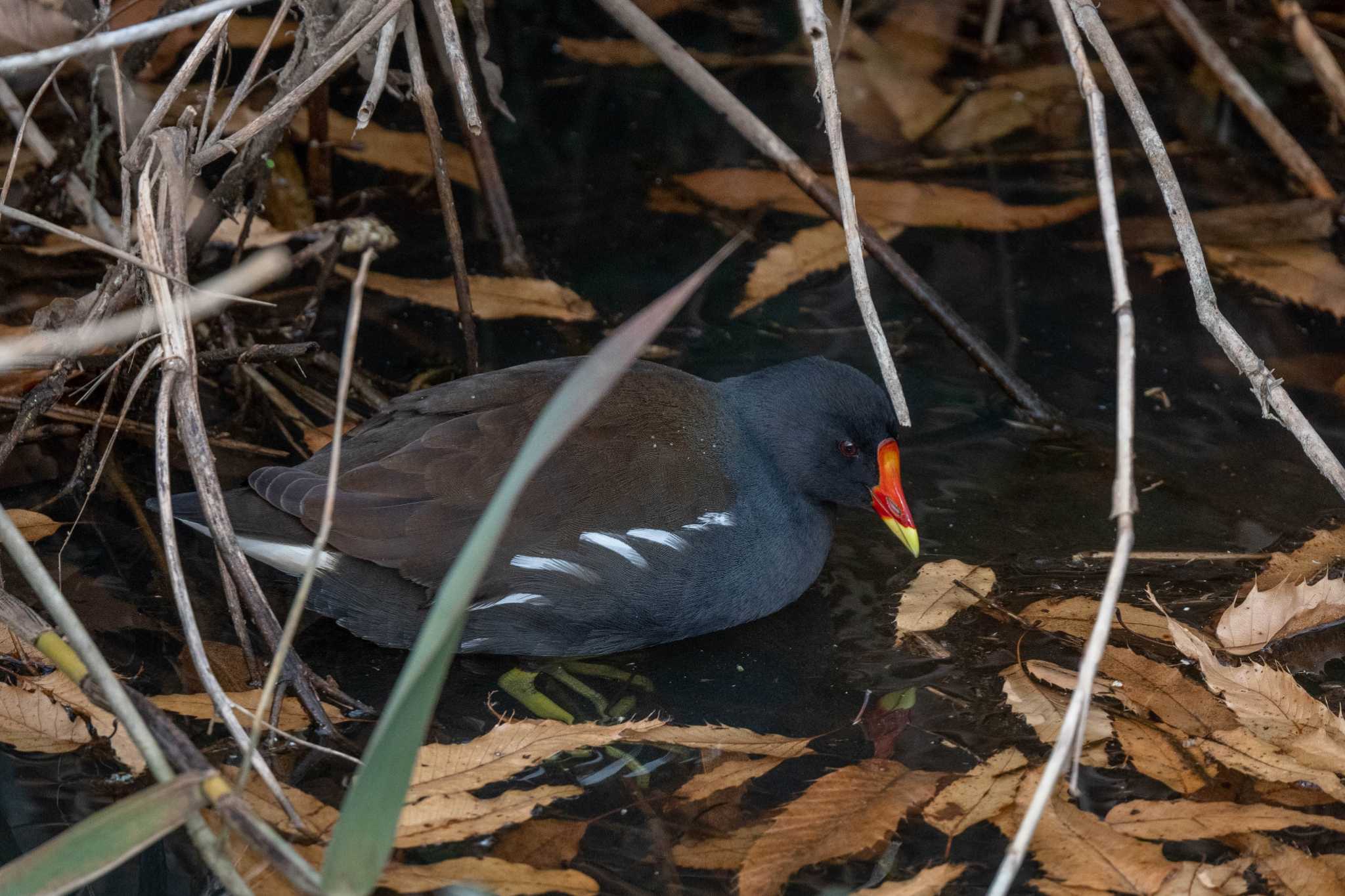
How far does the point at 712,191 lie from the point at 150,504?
278 centimetres

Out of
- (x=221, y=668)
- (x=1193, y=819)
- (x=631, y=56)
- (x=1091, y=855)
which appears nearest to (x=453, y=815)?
(x=221, y=668)

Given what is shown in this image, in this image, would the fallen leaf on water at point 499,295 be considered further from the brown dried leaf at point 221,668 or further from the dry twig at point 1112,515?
the dry twig at point 1112,515

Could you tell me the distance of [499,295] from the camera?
14.8ft

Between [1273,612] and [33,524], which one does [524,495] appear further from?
[1273,612]

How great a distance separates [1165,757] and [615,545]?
1295 millimetres

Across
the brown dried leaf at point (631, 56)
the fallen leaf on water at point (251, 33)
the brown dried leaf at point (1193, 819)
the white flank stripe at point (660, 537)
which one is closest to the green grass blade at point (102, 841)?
the white flank stripe at point (660, 537)

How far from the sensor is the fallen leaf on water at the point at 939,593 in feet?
11.2

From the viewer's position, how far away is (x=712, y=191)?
5.38 m

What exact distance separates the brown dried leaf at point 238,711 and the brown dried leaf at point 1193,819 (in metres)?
1.65

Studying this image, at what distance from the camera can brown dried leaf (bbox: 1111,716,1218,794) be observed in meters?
2.85

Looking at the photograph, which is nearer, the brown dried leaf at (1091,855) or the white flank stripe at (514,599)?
the brown dried leaf at (1091,855)

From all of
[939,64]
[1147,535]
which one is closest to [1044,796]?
[1147,535]

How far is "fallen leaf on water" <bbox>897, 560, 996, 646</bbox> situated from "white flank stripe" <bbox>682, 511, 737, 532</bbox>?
0.51 metres

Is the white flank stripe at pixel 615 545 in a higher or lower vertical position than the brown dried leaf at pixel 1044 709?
higher
